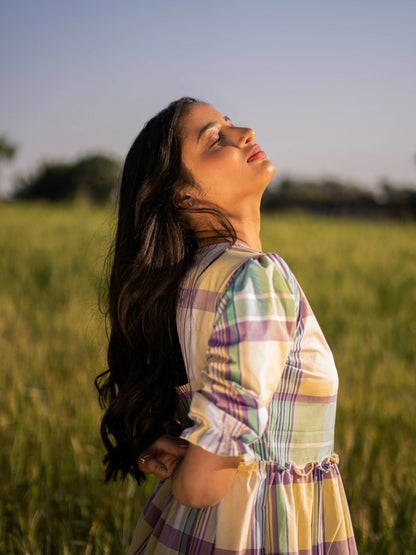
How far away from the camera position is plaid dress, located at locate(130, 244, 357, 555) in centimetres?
69

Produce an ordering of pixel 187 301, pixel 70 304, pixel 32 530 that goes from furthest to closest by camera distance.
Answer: pixel 70 304 → pixel 32 530 → pixel 187 301

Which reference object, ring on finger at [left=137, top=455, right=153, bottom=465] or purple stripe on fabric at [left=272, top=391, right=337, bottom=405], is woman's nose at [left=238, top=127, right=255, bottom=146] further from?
ring on finger at [left=137, top=455, right=153, bottom=465]

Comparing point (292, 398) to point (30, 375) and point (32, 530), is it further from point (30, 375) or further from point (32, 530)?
point (30, 375)

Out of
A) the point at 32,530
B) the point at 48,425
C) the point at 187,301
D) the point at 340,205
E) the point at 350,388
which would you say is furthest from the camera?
the point at 340,205

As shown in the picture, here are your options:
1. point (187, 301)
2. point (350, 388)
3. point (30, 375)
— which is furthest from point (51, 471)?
point (350, 388)

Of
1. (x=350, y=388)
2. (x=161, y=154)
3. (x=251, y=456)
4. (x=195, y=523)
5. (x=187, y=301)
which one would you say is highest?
(x=161, y=154)

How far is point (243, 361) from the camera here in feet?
2.26

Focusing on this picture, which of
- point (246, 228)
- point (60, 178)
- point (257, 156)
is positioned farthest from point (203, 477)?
point (60, 178)

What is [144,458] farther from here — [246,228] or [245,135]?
[245,135]

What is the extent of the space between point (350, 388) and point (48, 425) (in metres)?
1.63

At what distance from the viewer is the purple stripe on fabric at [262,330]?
0.69 metres

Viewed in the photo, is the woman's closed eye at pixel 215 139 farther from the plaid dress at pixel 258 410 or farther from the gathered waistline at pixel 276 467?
the gathered waistline at pixel 276 467

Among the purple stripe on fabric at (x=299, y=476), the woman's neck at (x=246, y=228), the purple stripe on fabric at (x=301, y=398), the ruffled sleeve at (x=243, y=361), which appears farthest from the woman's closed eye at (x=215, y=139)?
the purple stripe on fabric at (x=299, y=476)

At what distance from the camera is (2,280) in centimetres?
520
